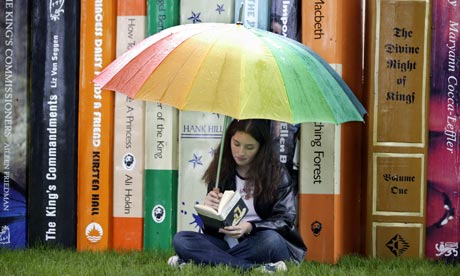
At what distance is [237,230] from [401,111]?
0.91 meters

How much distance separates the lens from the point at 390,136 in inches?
164

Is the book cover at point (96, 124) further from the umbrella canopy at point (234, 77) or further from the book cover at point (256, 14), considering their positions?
the umbrella canopy at point (234, 77)

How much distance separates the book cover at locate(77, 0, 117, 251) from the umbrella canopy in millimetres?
741

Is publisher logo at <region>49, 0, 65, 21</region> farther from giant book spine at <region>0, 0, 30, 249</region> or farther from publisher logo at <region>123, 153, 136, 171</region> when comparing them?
publisher logo at <region>123, 153, 136, 171</region>

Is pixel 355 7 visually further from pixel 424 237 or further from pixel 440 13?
pixel 424 237

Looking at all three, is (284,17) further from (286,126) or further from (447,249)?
(447,249)

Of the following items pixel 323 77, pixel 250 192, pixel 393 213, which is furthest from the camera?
pixel 393 213

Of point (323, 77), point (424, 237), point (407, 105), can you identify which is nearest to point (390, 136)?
point (407, 105)

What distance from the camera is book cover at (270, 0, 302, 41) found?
416 centimetres

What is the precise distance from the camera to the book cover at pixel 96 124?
427 centimetres

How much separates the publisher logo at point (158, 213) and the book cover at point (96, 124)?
7.8 inches

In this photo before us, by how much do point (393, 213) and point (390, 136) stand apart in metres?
0.32

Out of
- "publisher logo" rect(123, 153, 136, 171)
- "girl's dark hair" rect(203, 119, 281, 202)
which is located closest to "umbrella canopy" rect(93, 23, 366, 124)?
"girl's dark hair" rect(203, 119, 281, 202)

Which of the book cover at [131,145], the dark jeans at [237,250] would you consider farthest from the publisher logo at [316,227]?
the book cover at [131,145]
